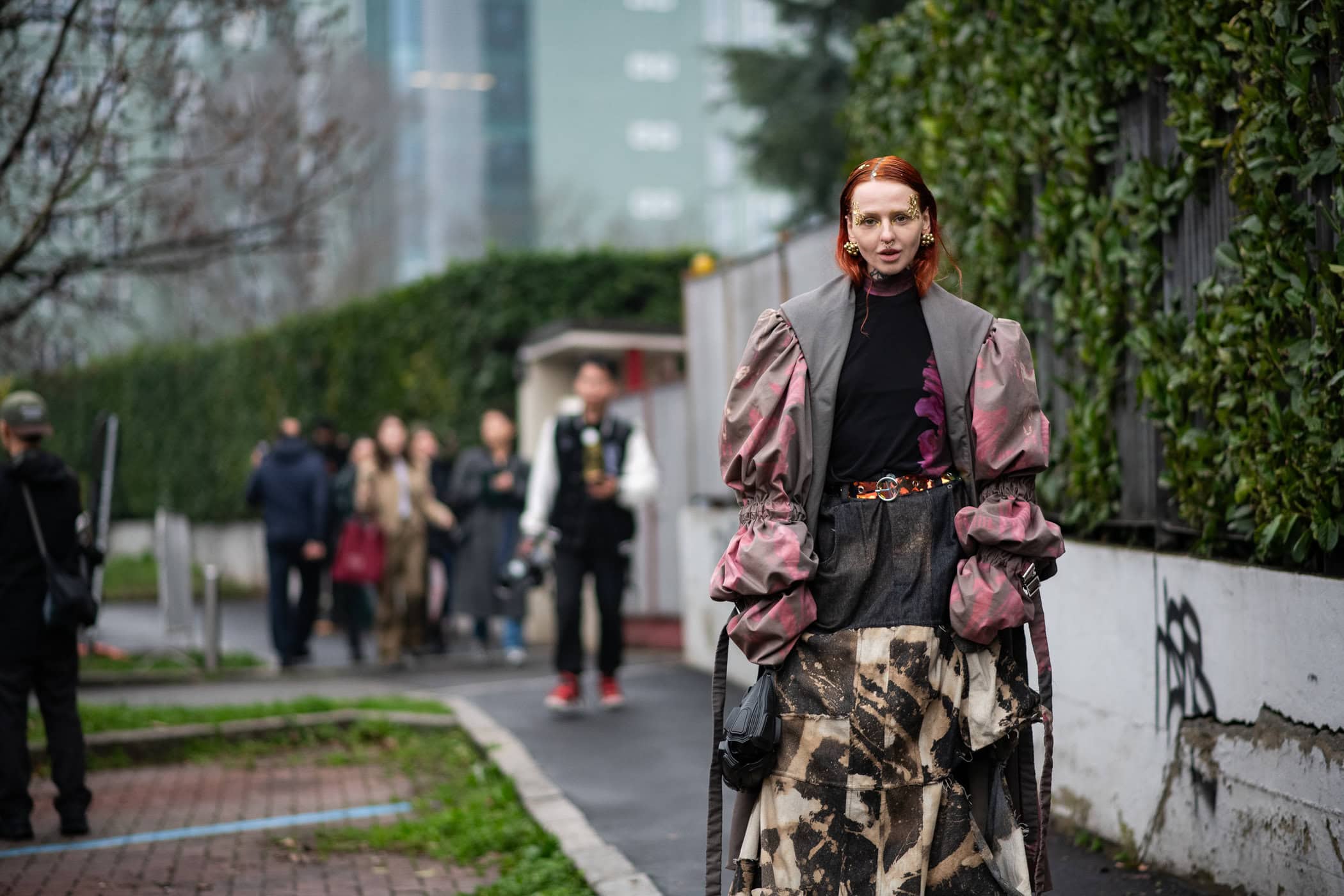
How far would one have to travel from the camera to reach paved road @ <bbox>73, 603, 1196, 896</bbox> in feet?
16.7

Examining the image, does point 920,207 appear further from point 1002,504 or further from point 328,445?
point 328,445

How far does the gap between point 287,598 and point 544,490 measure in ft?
15.8

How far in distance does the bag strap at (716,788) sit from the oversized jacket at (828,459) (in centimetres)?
15

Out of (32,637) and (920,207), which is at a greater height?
(920,207)

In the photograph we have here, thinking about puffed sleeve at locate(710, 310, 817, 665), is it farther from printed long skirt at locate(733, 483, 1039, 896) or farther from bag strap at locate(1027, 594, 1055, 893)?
bag strap at locate(1027, 594, 1055, 893)

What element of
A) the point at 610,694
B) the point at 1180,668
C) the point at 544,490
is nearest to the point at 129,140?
the point at 544,490

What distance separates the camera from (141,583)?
23.7 metres

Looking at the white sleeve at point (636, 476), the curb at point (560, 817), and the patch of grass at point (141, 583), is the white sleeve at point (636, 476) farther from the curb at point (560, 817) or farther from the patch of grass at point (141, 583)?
the patch of grass at point (141, 583)

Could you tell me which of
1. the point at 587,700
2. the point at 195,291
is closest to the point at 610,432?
the point at 587,700

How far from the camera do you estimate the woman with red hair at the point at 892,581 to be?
3385mm

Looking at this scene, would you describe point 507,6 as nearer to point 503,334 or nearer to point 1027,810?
point 503,334

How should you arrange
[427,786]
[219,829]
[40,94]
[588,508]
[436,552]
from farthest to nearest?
1. [436,552]
2. [588,508]
3. [40,94]
4. [427,786]
5. [219,829]

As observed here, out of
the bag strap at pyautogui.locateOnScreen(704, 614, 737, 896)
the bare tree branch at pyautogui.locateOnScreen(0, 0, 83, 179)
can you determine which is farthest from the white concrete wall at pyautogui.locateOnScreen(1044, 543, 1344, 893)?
the bare tree branch at pyautogui.locateOnScreen(0, 0, 83, 179)

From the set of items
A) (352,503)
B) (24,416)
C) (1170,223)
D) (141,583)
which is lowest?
(141,583)
